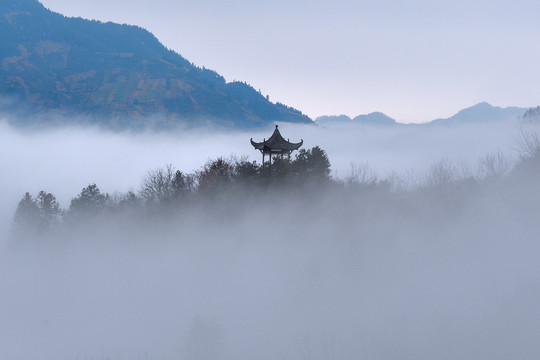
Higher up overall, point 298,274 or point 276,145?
point 276,145

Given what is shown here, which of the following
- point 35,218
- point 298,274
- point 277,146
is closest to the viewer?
point 298,274

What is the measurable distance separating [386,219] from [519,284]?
40.7 feet

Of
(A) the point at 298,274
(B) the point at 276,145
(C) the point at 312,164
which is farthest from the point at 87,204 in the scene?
(C) the point at 312,164

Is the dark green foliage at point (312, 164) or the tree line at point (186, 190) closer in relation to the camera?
the dark green foliage at point (312, 164)

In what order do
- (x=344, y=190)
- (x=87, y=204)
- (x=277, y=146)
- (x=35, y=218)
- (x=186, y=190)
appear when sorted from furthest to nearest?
(x=35, y=218)
(x=87, y=204)
(x=186, y=190)
(x=277, y=146)
(x=344, y=190)

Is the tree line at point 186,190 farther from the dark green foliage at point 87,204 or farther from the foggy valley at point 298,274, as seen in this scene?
the foggy valley at point 298,274

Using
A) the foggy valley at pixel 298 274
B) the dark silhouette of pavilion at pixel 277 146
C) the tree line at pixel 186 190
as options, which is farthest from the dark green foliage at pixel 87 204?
the dark silhouette of pavilion at pixel 277 146

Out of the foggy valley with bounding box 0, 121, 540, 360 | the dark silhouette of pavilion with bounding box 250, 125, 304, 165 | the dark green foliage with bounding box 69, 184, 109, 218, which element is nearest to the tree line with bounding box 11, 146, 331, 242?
the dark green foliage with bounding box 69, 184, 109, 218

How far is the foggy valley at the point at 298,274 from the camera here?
1141 inches

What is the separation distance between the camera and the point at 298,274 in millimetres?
38219

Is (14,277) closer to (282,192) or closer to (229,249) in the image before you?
(229,249)

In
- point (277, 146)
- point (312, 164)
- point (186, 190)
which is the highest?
point (277, 146)

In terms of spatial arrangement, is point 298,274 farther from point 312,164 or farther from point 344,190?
point 312,164

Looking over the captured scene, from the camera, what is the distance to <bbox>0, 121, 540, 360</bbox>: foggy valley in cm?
2898
